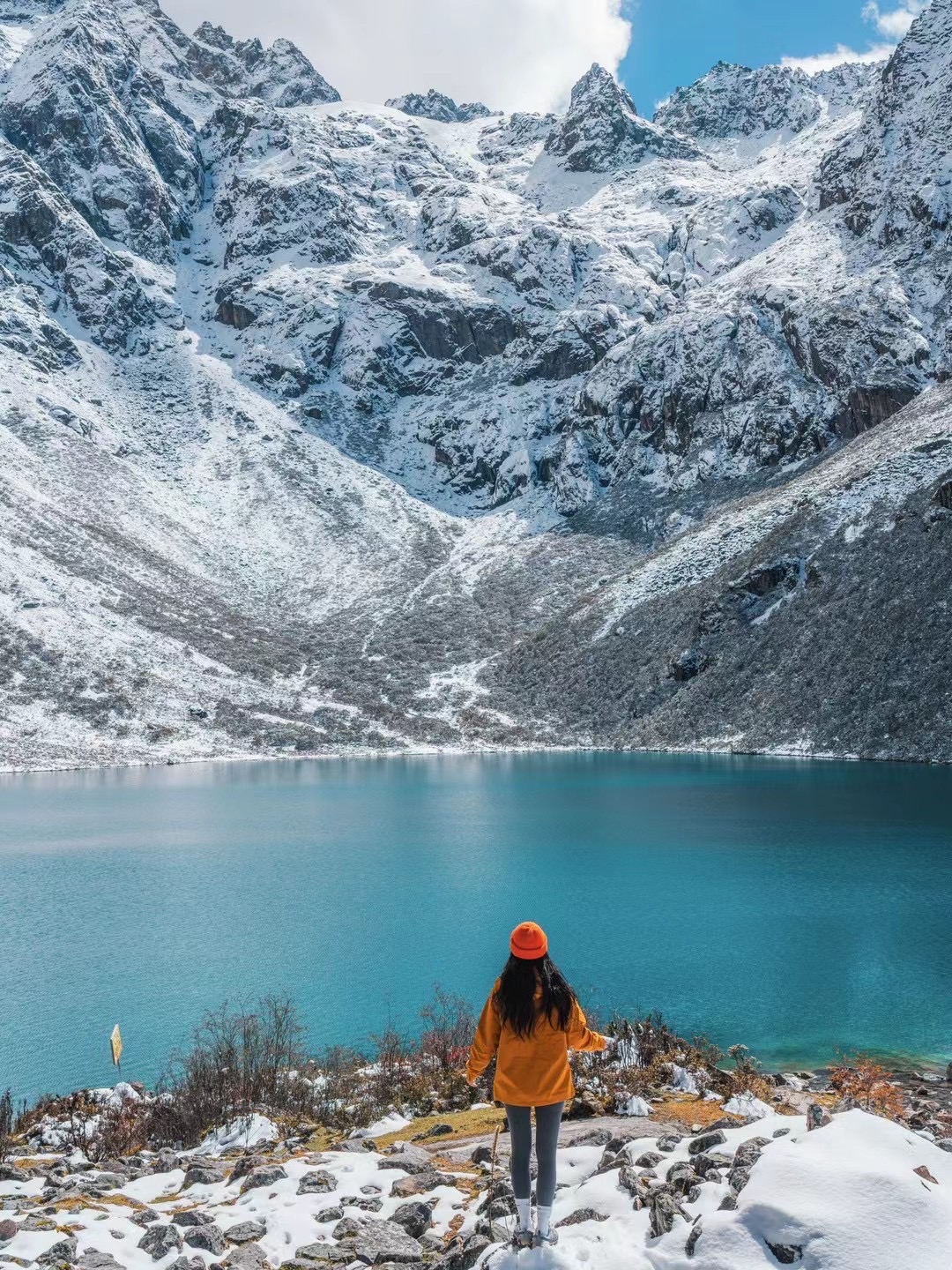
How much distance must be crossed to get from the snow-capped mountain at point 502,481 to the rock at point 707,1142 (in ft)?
221

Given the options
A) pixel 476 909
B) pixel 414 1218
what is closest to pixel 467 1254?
pixel 414 1218

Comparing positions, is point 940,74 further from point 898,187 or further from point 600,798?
point 600,798

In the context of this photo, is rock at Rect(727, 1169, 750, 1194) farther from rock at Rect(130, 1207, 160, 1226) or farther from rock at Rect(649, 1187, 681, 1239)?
rock at Rect(130, 1207, 160, 1226)

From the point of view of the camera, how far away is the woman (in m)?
7.54

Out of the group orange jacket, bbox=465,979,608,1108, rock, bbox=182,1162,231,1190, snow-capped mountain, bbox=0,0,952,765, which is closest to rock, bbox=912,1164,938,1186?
orange jacket, bbox=465,979,608,1108

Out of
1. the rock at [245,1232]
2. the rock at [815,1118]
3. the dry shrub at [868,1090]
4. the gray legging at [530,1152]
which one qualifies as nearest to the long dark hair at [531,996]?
the gray legging at [530,1152]

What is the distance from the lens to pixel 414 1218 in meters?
8.21

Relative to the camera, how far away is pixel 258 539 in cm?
14375

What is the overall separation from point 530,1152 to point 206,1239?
2.98m

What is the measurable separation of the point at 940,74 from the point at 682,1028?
567ft

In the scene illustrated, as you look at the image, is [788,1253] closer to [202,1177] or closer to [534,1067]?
Result: [534,1067]

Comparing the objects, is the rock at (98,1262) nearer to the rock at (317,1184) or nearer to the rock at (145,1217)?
the rock at (145,1217)

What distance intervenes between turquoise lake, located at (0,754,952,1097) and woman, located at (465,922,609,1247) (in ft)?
43.0

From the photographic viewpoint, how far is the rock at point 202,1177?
32.2ft
